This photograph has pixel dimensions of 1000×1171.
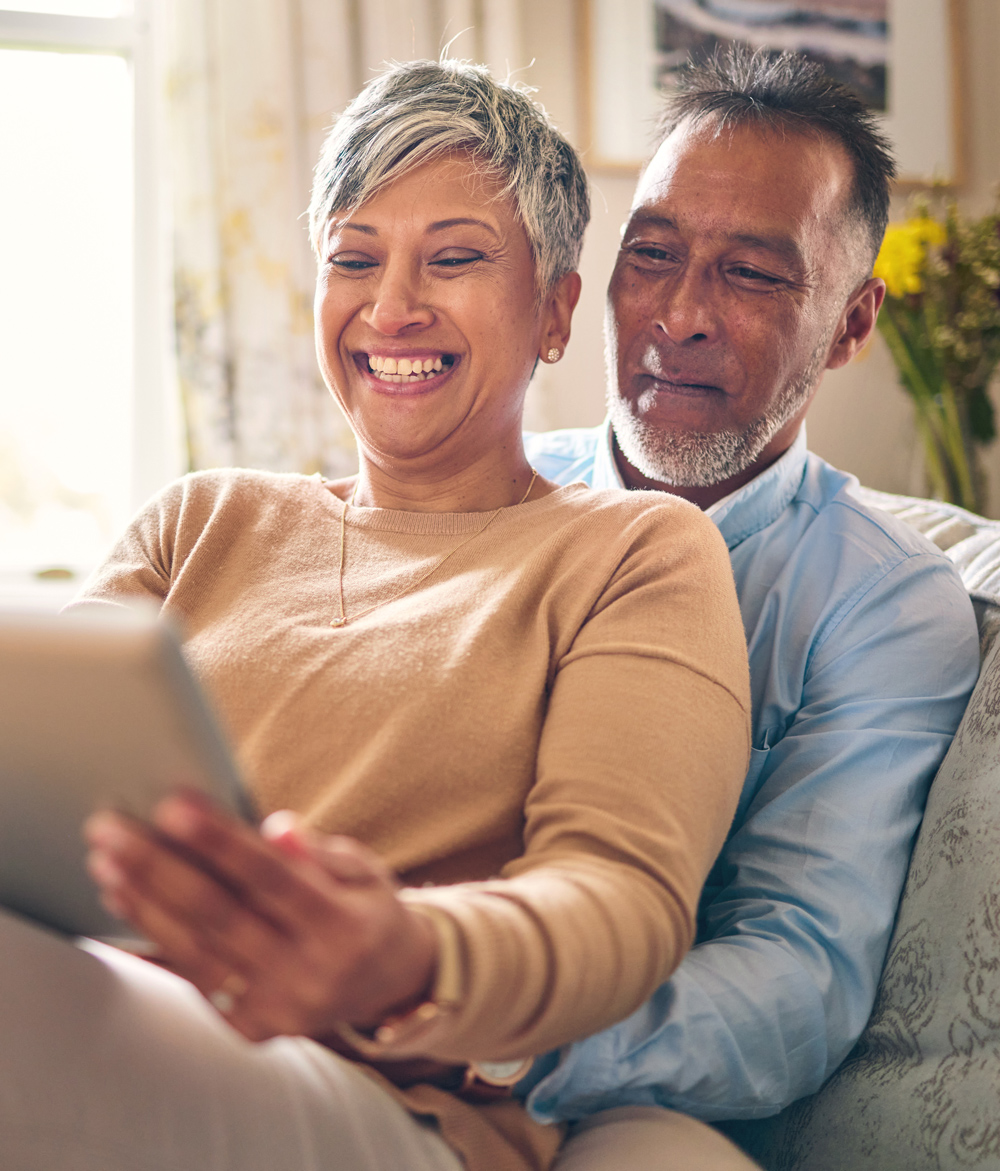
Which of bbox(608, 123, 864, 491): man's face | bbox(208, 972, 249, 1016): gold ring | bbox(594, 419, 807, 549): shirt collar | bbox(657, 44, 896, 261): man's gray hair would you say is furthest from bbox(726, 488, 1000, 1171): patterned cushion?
bbox(657, 44, 896, 261): man's gray hair

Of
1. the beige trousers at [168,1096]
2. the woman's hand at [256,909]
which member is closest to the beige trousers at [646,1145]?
the beige trousers at [168,1096]

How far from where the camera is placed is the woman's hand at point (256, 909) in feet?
1.61


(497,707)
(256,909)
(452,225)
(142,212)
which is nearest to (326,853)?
(256,909)

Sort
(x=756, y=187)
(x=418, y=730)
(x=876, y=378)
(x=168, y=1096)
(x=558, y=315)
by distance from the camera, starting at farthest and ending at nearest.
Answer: (x=876, y=378) < (x=756, y=187) < (x=558, y=315) < (x=418, y=730) < (x=168, y=1096)

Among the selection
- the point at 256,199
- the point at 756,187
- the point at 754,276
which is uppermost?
the point at 256,199

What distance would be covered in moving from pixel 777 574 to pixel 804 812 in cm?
34

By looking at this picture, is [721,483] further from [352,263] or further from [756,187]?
[352,263]

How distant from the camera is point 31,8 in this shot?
256 cm

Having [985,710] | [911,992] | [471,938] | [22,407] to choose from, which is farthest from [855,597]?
[22,407]

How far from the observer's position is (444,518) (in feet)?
3.57

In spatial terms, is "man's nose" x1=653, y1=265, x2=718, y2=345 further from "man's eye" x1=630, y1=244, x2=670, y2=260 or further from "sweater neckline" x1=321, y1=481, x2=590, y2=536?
"sweater neckline" x1=321, y1=481, x2=590, y2=536

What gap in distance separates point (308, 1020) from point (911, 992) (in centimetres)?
62

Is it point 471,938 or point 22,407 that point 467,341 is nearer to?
point 471,938

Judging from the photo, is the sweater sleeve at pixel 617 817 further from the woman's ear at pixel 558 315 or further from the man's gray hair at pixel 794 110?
the man's gray hair at pixel 794 110
